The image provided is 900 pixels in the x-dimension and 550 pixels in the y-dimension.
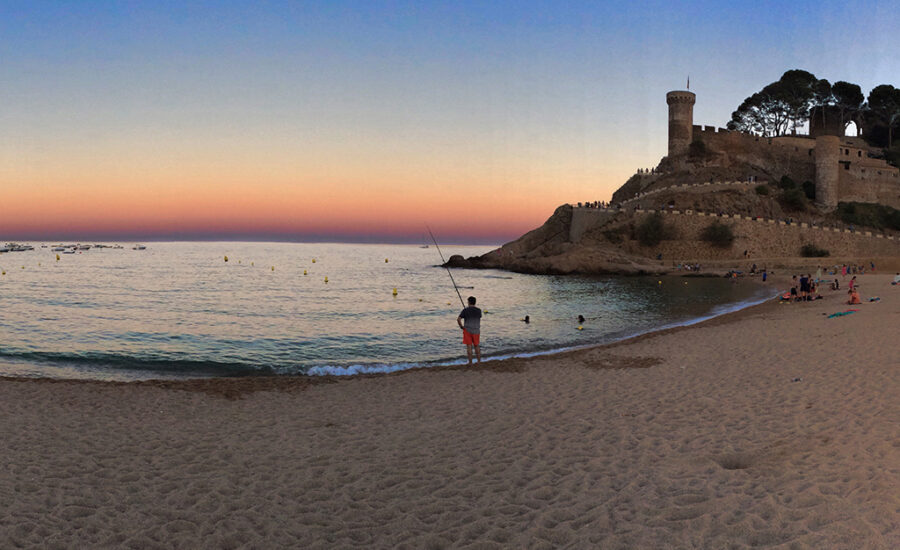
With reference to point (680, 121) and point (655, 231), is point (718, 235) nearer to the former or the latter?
point (655, 231)

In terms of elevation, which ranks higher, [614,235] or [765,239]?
[614,235]

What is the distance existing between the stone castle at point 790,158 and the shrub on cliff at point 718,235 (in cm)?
1818

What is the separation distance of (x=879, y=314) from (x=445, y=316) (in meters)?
18.4

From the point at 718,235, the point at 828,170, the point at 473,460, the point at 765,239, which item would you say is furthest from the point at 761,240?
the point at 473,460

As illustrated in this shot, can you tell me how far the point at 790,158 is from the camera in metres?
77.2

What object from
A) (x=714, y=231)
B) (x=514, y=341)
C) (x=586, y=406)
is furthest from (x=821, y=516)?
(x=714, y=231)

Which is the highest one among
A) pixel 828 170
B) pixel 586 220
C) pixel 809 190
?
pixel 828 170

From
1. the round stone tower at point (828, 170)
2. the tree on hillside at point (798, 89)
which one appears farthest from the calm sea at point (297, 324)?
the tree on hillside at point (798, 89)

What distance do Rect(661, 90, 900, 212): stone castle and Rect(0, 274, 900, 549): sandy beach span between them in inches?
2820

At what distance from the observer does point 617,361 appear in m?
14.4

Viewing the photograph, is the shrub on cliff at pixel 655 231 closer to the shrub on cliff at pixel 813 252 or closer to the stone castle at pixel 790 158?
the shrub on cliff at pixel 813 252

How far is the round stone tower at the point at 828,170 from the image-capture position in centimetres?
7006

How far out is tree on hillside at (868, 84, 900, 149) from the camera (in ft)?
270

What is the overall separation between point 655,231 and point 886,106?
53.0 m
